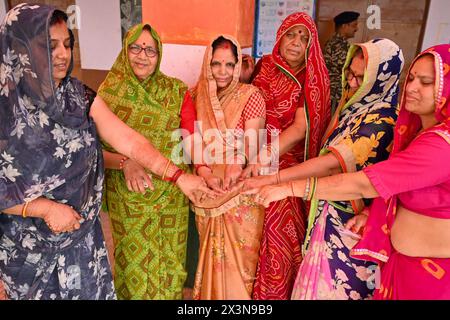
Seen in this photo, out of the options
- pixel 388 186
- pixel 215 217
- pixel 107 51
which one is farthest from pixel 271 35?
pixel 388 186

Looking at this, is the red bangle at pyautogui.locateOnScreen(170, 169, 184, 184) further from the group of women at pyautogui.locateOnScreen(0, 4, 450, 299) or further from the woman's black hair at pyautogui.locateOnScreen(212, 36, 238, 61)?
the woman's black hair at pyautogui.locateOnScreen(212, 36, 238, 61)

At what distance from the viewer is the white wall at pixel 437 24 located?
11.9 feet

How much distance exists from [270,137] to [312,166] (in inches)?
13.4

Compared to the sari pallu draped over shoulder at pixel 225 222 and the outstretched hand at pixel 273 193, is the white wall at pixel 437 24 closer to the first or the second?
the sari pallu draped over shoulder at pixel 225 222

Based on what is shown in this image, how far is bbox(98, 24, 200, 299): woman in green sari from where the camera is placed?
1575 mm

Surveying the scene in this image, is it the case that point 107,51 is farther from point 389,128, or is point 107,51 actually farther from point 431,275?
point 431,275

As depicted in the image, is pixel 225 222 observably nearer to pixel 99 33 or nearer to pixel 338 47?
pixel 338 47

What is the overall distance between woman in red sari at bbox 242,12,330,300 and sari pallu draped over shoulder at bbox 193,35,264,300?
3.0 inches

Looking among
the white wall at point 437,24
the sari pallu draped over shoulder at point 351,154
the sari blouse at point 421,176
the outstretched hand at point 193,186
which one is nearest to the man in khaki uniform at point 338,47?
the white wall at point 437,24

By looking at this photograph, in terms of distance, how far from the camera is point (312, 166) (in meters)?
1.45

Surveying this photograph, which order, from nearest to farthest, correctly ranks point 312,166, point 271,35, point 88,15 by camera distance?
point 312,166 → point 271,35 → point 88,15

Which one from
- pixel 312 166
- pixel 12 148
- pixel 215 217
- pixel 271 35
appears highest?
pixel 271 35

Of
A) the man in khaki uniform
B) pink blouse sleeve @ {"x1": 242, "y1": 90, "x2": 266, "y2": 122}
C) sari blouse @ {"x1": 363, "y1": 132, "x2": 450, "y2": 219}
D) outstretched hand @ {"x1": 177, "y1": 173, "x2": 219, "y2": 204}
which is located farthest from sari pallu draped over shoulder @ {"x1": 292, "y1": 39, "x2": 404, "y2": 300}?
the man in khaki uniform

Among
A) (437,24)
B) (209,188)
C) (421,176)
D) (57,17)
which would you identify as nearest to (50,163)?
(57,17)
